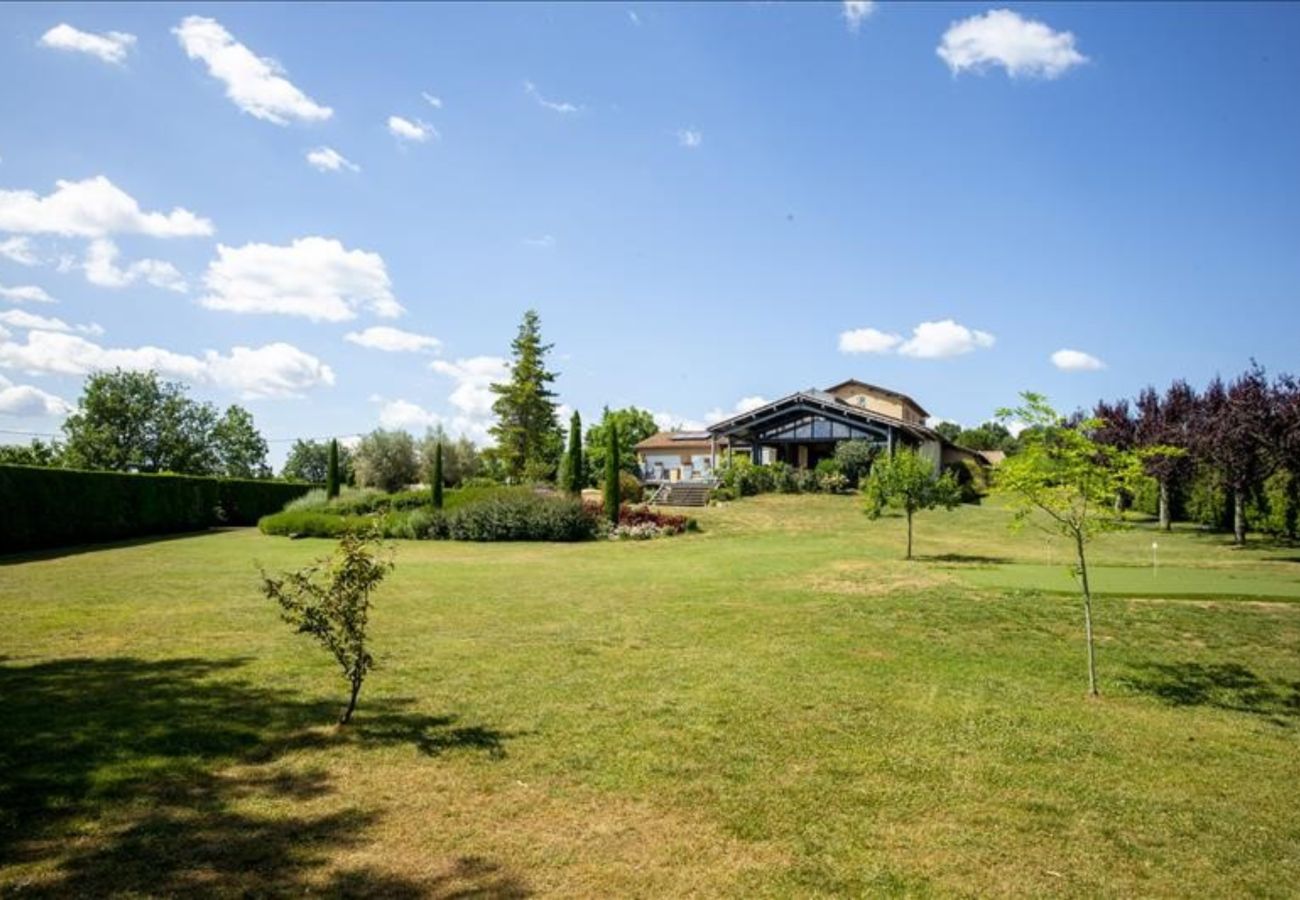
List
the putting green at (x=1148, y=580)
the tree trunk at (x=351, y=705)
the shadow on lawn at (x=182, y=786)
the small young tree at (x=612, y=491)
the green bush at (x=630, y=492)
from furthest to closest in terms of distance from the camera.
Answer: the green bush at (x=630, y=492), the small young tree at (x=612, y=491), the putting green at (x=1148, y=580), the tree trunk at (x=351, y=705), the shadow on lawn at (x=182, y=786)

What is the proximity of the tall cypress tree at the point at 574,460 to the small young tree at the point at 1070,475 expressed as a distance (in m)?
28.7

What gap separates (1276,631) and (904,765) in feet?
29.7

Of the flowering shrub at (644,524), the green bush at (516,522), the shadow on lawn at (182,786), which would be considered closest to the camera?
the shadow on lawn at (182,786)

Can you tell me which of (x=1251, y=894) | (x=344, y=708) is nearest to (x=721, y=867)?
(x=1251, y=894)

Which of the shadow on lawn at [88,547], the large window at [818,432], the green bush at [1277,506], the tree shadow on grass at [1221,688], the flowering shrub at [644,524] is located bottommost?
the tree shadow on grass at [1221,688]

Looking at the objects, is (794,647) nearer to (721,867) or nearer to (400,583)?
(721,867)

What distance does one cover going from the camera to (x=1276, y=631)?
37.6 feet

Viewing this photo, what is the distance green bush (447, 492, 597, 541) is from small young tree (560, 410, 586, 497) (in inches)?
336

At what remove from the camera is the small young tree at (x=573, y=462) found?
37.2 m

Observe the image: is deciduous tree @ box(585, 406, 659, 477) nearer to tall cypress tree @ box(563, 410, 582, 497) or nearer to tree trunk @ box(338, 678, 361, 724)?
tall cypress tree @ box(563, 410, 582, 497)

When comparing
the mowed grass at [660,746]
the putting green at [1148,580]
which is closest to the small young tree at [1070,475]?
the mowed grass at [660,746]

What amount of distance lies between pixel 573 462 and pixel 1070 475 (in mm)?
30324

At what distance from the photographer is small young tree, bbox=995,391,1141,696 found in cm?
909

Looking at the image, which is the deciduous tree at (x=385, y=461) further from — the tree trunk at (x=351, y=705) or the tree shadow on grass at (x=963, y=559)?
the tree trunk at (x=351, y=705)
